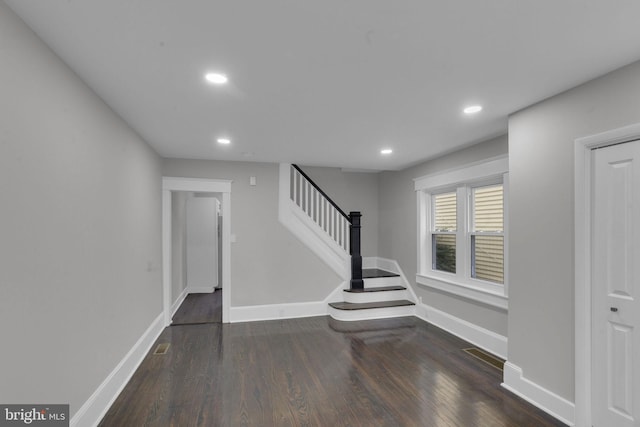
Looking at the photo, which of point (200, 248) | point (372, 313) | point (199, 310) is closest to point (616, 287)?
point (372, 313)

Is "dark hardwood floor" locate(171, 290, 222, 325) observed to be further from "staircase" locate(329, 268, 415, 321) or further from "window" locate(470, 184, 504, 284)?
"window" locate(470, 184, 504, 284)

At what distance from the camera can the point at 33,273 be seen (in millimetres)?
1651

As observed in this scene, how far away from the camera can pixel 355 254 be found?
215 inches

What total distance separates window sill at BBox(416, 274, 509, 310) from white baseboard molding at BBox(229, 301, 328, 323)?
67.9 inches

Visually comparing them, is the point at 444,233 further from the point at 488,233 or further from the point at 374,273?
the point at 374,273

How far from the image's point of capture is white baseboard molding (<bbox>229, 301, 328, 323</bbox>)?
4887 mm

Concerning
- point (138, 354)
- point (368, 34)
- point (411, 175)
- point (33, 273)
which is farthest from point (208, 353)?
point (411, 175)

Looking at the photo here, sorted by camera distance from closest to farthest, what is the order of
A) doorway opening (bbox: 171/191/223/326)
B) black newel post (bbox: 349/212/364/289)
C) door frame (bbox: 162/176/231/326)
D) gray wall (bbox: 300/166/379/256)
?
1. door frame (bbox: 162/176/231/326)
2. black newel post (bbox: 349/212/364/289)
3. gray wall (bbox: 300/166/379/256)
4. doorway opening (bbox: 171/191/223/326)

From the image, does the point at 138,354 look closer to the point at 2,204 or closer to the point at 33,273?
the point at 33,273

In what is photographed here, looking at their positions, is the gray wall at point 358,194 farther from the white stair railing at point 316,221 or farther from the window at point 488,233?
the window at point 488,233

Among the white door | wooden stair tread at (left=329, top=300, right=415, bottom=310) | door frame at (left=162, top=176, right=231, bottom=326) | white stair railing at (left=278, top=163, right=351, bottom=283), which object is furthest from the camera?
white stair railing at (left=278, top=163, right=351, bottom=283)

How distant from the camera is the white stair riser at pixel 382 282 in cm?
554

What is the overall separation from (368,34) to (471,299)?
11.6ft
